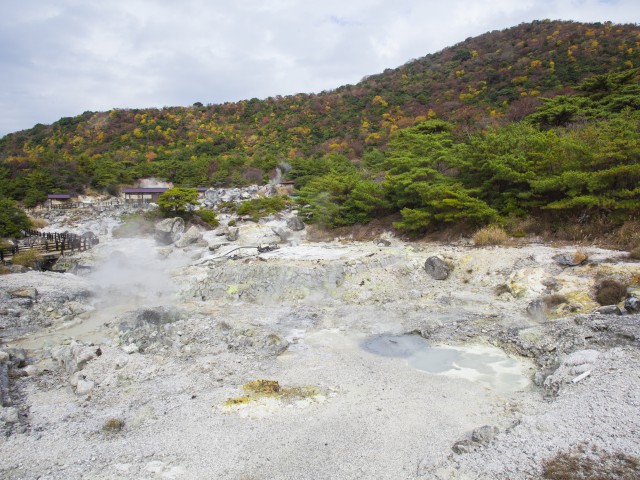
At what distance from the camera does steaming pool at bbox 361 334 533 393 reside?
7373 mm

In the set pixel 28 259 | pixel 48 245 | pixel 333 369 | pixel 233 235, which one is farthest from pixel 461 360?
pixel 48 245

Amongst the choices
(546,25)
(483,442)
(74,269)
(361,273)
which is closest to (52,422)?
(483,442)

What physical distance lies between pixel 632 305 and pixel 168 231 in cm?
2133

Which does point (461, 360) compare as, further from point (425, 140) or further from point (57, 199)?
point (57, 199)

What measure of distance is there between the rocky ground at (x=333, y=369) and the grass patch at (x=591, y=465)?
4 centimetres

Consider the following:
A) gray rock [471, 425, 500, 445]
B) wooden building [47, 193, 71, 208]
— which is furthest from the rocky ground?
wooden building [47, 193, 71, 208]

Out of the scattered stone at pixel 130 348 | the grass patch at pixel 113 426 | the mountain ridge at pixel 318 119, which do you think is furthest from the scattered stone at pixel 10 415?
the mountain ridge at pixel 318 119

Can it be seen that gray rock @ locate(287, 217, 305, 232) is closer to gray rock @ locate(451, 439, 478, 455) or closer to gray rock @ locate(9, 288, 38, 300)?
gray rock @ locate(9, 288, 38, 300)

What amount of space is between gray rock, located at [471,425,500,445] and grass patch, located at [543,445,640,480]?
75 cm

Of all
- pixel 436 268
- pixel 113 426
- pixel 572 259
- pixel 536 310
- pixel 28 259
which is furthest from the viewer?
pixel 28 259

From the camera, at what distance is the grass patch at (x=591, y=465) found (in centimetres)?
436

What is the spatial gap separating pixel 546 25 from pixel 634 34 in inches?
588

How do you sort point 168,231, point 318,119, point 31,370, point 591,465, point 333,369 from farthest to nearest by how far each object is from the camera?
point 318,119 < point 168,231 < point 31,370 < point 333,369 < point 591,465

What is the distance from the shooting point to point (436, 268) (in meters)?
13.5
